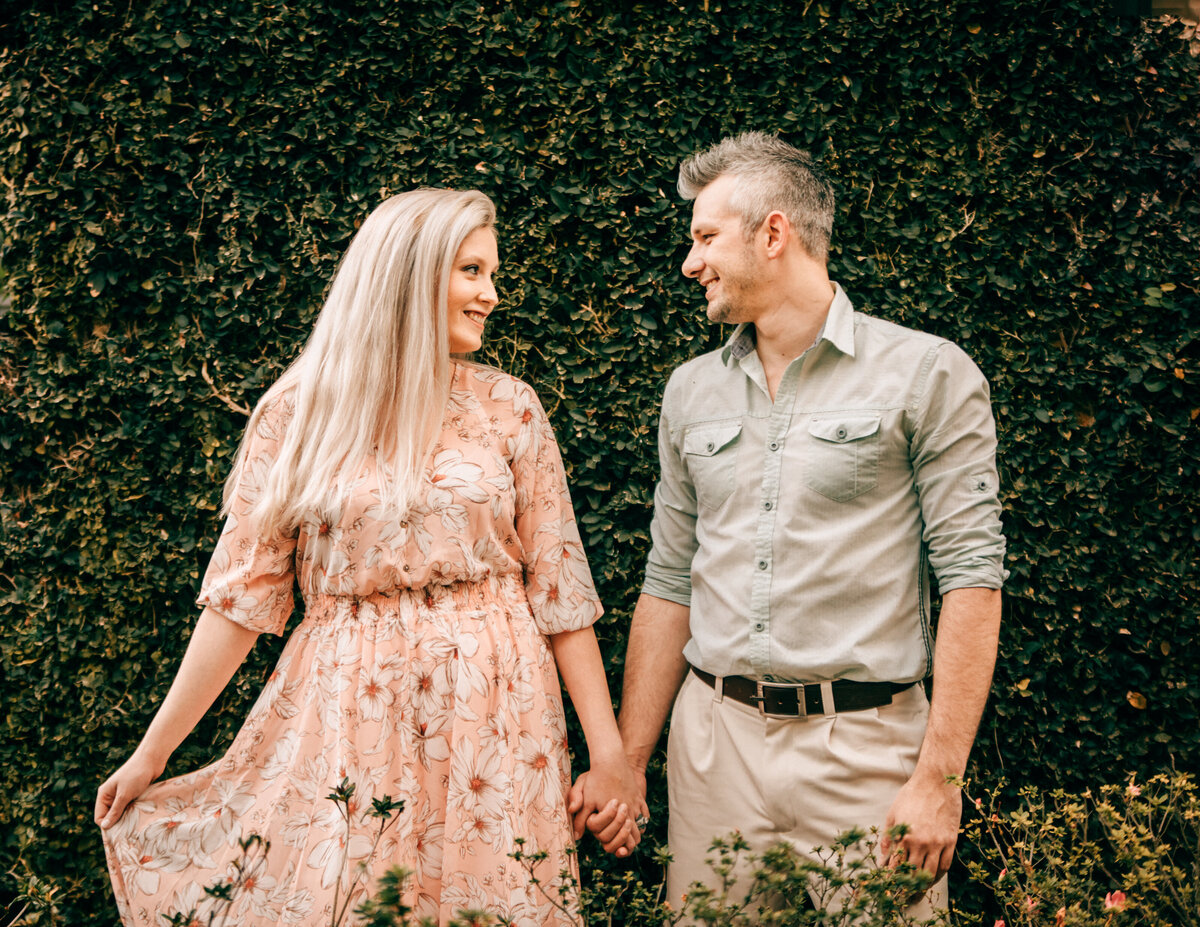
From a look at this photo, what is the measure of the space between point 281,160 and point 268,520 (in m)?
1.39

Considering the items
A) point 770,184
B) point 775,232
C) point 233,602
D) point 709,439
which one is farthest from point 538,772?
point 770,184

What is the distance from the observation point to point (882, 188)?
2.74m

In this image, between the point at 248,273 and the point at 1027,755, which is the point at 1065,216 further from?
the point at 248,273

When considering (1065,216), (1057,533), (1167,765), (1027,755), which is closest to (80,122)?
(1065,216)

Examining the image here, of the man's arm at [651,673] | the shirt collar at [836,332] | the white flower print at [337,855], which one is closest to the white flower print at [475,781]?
the white flower print at [337,855]

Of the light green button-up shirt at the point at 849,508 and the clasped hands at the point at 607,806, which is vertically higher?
the light green button-up shirt at the point at 849,508

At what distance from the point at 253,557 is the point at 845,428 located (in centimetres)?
147

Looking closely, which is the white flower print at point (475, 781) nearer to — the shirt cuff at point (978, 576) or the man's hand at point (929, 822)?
the man's hand at point (929, 822)

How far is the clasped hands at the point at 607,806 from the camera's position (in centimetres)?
213

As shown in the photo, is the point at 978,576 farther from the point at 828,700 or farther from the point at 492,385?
the point at 492,385

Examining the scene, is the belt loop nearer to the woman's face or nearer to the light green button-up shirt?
the light green button-up shirt

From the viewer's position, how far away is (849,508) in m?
2.04

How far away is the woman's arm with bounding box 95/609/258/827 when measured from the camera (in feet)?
6.52

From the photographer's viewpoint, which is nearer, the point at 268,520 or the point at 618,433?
the point at 268,520
